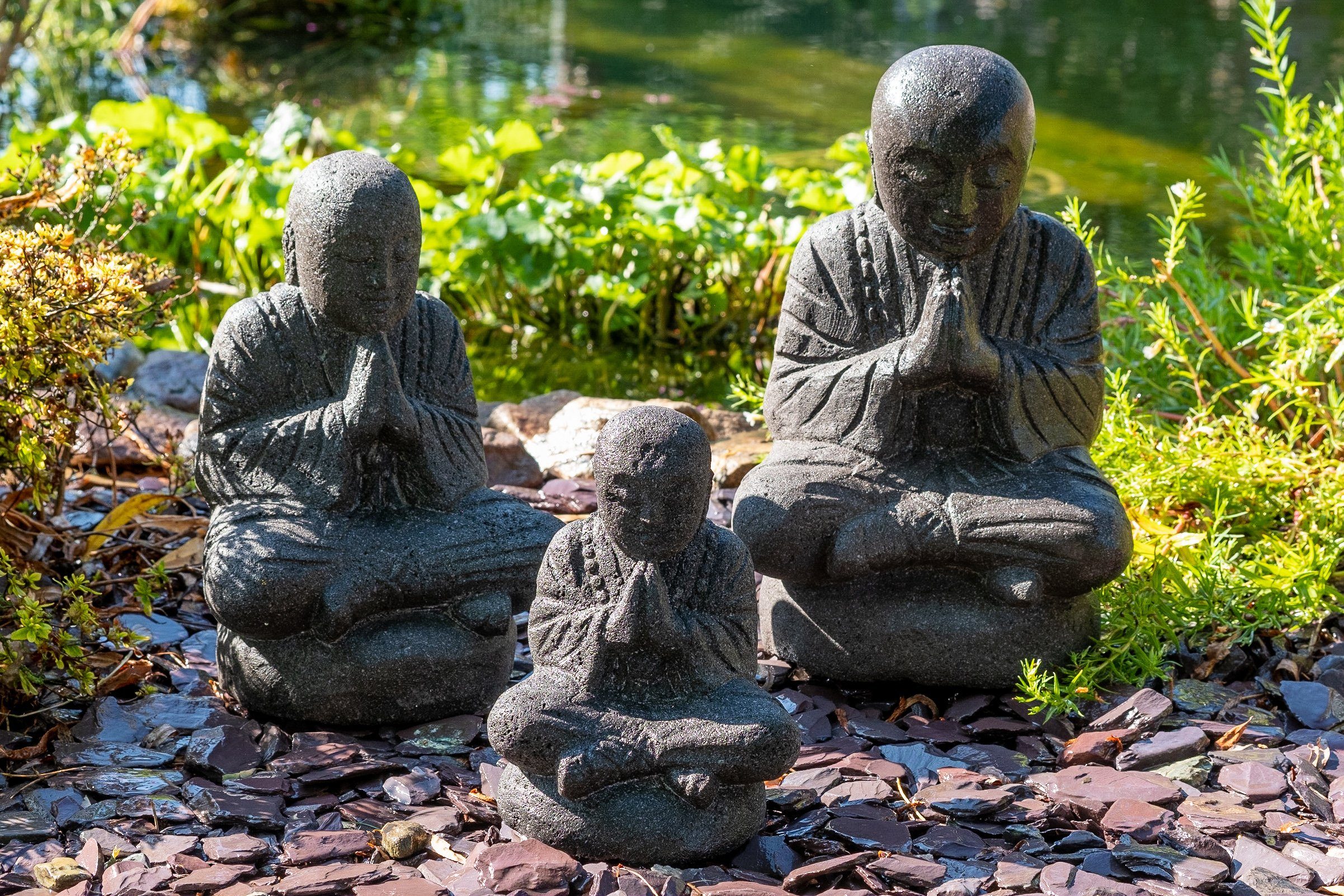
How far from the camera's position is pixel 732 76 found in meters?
11.9

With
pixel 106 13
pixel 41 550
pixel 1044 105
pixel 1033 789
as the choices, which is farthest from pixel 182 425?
pixel 106 13

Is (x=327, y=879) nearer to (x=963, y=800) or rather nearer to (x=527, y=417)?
(x=963, y=800)

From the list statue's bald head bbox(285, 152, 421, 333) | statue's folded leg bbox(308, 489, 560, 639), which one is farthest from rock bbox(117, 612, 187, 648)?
statue's bald head bbox(285, 152, 421, 333)

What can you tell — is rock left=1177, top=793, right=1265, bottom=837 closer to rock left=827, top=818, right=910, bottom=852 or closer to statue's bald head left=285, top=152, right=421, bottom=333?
rock left=827, top=818, right=910, bottom=852

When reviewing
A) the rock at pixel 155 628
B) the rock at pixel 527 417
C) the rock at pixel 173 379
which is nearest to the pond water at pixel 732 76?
the rock at pixel 527 417

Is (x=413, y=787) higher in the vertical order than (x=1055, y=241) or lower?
lower

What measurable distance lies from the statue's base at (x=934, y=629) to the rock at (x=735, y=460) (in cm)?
123

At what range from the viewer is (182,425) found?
17.4 ft

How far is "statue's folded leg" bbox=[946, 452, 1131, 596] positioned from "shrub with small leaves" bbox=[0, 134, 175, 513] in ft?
6.79

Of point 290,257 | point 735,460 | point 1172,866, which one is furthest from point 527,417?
point 1172,866

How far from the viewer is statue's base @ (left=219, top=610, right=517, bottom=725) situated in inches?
134

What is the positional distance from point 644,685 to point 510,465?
225 centimetres

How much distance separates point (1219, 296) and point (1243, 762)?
83.2 inches

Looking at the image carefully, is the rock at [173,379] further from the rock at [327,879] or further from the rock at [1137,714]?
the rock at [1137,714]
